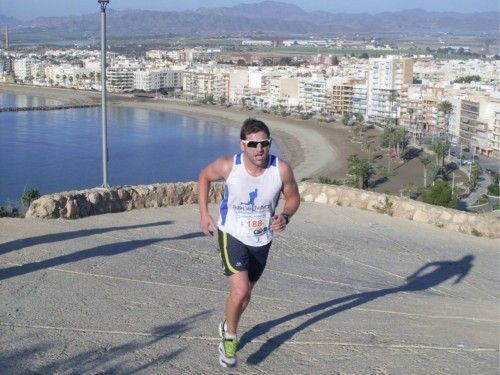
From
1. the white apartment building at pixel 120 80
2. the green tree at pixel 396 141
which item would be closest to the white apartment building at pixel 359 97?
the green tree at pixel 396 141

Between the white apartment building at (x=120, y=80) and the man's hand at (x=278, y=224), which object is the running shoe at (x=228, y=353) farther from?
the white apartment building at (x=120, y=80)

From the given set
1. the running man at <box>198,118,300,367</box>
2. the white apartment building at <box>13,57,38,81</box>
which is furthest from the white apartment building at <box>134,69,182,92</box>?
the running man at <box>198,118,300,367</box>

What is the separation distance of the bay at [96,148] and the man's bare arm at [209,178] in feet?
64.2

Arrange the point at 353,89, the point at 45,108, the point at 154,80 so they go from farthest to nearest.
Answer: the point at 154,80 → the point at 353,89 → the point at 45,108

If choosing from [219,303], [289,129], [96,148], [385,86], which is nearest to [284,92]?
[385,86]

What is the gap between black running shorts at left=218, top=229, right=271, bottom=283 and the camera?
→ 3.04m

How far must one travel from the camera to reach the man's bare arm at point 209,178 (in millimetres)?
3111

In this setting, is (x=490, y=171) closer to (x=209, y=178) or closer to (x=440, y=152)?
(x=440, y=152)

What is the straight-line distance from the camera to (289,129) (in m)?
50.8

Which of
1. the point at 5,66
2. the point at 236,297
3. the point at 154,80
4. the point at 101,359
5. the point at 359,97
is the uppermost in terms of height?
the point at 236,297

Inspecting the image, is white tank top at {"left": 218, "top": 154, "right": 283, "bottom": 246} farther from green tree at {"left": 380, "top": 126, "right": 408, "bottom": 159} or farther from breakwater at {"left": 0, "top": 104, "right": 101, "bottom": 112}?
breakwater at {"left": 0, "top": 104, "right": 101, "bottom": 112}

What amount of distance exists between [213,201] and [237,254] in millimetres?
4882

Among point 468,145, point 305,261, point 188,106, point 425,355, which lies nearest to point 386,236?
point 305,261

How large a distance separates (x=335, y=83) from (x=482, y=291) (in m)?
62.8
